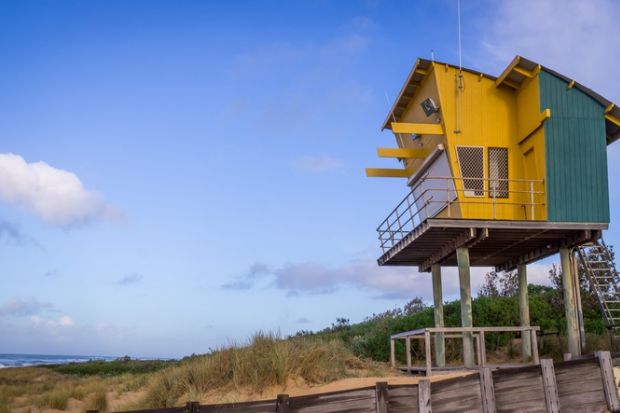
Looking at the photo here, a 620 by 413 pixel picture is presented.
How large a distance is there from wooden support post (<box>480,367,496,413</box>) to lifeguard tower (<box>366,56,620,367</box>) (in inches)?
245

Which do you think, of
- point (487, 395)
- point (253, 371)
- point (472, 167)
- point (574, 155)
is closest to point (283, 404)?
point (487, 395)

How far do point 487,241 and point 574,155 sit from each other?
12.5 ft

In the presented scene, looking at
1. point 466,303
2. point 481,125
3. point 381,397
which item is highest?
point 481,125

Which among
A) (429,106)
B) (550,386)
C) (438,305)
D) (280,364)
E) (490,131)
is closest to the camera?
(550,386)

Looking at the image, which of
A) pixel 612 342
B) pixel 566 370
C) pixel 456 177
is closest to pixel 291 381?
pixel 566 370

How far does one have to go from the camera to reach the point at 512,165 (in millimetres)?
20719

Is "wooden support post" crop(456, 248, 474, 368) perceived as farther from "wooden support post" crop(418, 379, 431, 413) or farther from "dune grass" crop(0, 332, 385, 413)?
"wooden support post" crop(418, 379, 431, 413)

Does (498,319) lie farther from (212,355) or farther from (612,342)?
(212,355)

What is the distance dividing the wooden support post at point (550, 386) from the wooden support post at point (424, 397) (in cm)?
284

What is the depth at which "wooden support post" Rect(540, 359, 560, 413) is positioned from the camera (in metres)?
13.7

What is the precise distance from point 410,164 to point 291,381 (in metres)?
10.6

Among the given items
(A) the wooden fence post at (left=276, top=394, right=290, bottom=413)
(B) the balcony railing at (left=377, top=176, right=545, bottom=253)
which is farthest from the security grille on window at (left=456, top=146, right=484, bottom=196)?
(A) the wooden fence post at (left=276, top=394, right=290, bottom=413)

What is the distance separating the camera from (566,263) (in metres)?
20.4

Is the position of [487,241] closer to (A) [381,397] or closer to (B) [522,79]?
(B) [522,79]
